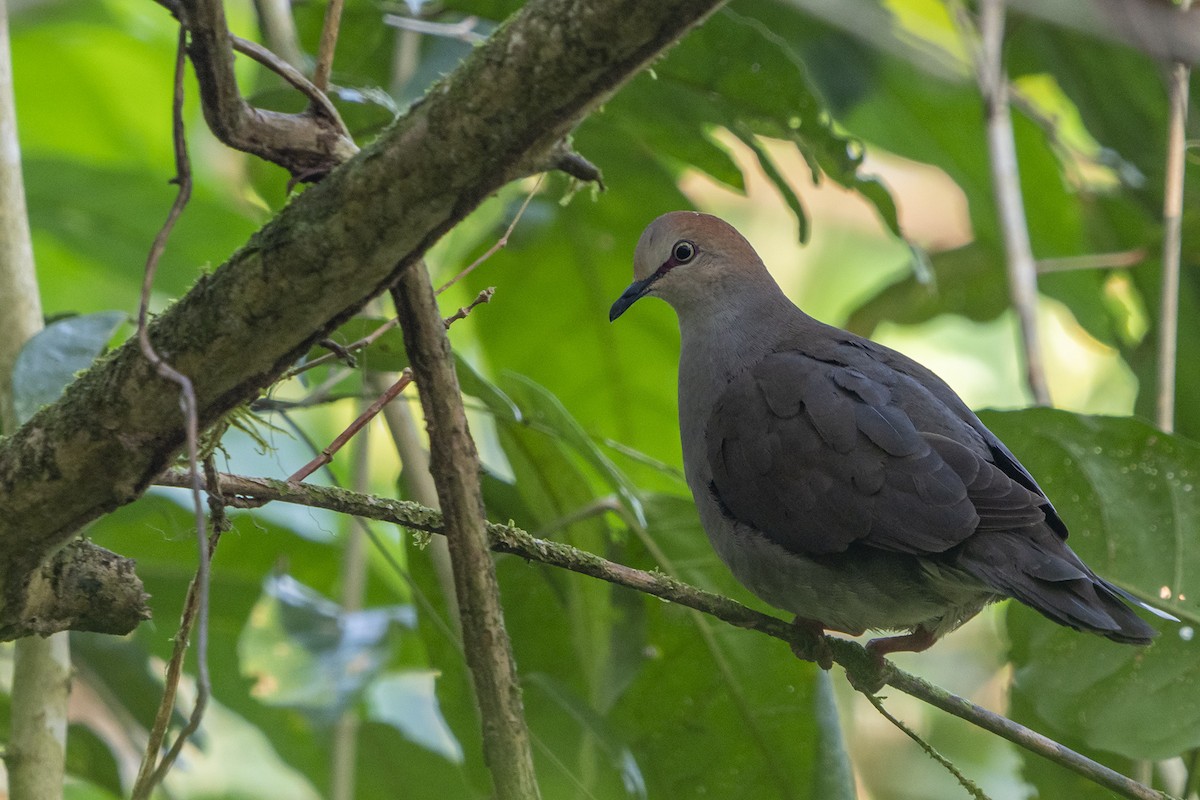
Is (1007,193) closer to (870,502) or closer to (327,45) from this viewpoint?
(870,502)

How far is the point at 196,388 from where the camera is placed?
1664 mm

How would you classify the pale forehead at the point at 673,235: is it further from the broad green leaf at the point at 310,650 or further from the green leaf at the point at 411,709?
the green leaf at the point at 411,709

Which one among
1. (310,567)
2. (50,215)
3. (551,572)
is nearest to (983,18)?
(551,572)

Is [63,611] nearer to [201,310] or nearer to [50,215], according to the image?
[201,310]

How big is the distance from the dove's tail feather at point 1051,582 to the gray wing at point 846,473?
0.16 feet

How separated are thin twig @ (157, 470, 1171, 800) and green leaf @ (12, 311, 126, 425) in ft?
1.60

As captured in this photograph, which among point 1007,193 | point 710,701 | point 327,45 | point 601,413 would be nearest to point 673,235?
point 601,413

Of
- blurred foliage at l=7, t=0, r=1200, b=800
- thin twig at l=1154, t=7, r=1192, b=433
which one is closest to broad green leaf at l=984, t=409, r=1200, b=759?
blurred foliage at l=7, t=0, r=1200, b=800

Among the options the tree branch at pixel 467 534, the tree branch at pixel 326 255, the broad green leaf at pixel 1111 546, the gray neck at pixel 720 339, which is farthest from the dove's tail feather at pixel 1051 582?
the tree branch at pixel 326 255

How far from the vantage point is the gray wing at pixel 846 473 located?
2.59 m

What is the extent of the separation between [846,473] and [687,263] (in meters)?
1.07

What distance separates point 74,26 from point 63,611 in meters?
3.62

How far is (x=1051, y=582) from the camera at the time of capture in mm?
2428

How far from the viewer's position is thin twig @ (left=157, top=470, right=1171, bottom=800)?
202 cm
